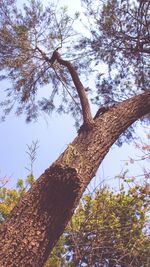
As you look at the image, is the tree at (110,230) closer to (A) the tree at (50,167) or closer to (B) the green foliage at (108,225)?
(B) the green foliage at (108,225)

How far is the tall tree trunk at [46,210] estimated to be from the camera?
6.26 feet

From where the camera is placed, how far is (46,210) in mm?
2037

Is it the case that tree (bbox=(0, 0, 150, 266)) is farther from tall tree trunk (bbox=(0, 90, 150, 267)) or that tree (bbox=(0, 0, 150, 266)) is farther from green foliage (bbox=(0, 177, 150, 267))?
green foliage (bbox=(0, 177, 150, 267))

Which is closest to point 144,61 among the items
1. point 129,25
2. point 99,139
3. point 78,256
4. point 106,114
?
point 129,25

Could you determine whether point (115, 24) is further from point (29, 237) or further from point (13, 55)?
point (29, 237)

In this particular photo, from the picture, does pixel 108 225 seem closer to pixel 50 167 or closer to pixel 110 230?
pixel 110 230

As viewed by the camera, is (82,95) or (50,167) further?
(82,95)

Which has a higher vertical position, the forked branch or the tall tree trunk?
the forked branch

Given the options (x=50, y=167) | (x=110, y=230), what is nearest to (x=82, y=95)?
(x=50, y=167)

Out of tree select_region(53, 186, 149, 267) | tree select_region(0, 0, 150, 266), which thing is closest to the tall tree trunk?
tree select_region(0, 0, 150, 266)

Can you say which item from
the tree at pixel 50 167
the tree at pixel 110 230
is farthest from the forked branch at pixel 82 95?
the tree at pixel 110 230

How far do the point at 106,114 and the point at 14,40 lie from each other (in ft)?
6.24

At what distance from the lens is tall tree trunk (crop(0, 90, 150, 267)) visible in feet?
6.26

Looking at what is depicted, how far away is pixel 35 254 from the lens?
1.93m
